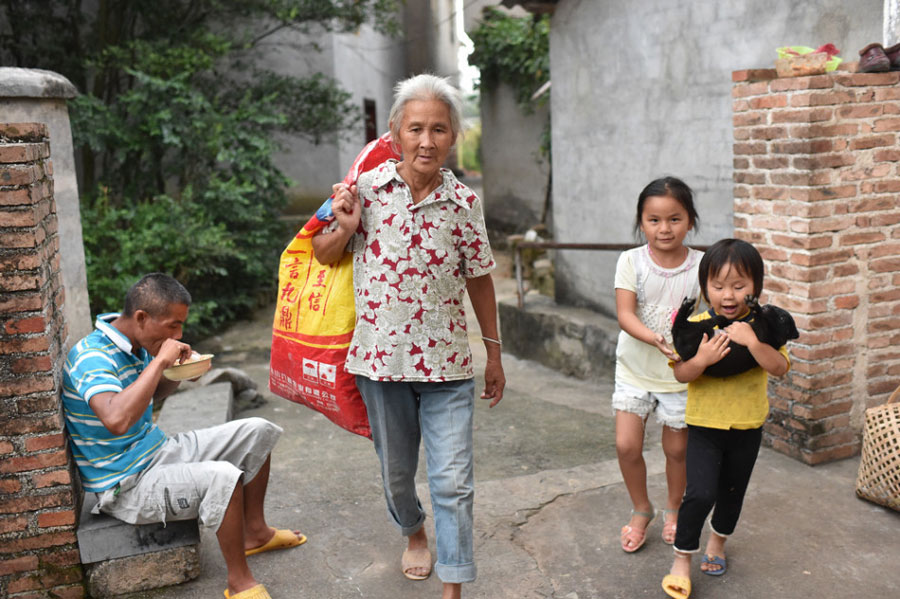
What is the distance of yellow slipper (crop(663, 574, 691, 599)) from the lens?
3.06 metres

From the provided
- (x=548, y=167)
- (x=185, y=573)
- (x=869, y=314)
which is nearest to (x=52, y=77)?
(x=185, y=573)

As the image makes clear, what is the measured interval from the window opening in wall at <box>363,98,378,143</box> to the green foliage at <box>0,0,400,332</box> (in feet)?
16.2

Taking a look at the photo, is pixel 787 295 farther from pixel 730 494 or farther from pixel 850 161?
pixel 730 494

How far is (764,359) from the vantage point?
2.81 metres

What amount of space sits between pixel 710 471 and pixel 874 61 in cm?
228

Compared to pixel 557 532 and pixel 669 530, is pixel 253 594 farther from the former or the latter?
pixel 669 530

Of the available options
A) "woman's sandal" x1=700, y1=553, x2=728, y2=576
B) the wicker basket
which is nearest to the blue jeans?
"woman's sandal" x1=700, y1=553, x2=728, y2=576

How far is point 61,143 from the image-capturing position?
4.91 m

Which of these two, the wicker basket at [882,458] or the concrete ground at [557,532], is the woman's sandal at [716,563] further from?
A: the wicker basket at [882,458]

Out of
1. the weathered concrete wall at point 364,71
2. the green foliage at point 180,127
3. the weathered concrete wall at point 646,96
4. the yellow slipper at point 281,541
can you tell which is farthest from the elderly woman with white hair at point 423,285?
the weathered concrete wall at point 364,71

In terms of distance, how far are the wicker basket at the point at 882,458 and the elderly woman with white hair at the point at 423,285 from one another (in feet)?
6.20

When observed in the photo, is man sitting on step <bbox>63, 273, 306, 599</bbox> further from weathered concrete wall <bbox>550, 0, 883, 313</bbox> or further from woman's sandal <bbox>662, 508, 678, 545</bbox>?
weathered concrete wall <bbox>550, 0, 883, 313</bbox>

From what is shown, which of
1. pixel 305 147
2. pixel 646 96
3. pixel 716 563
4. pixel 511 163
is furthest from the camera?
pixel 511 163

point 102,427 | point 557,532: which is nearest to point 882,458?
point 557,532
